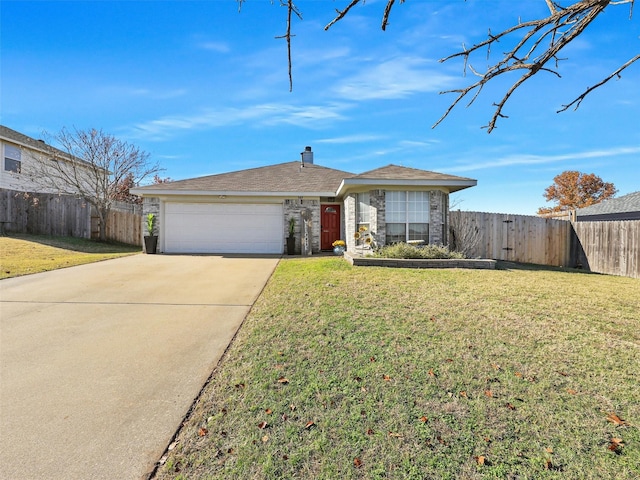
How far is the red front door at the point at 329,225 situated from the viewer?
13.8m

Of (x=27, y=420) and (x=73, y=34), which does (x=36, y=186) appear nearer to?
(x=73, y=34)

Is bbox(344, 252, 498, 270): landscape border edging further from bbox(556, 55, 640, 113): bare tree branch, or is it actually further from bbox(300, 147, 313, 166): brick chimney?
bbox(300, 147, 313, 166): brick chimney

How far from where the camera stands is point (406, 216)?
1049cm

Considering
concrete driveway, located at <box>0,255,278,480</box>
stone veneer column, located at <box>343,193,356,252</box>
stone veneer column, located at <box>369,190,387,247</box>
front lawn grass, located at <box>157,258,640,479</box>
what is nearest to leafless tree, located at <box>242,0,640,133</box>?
front lawn grass, located at <box>157,258,640,479</box>

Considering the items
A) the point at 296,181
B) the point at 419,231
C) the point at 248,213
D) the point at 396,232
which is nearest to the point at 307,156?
the point at 296,181

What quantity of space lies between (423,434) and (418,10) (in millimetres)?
3840

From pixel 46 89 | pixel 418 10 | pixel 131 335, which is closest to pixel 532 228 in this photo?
pixel 418 10

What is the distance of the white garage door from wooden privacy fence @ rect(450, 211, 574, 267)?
7.33 m

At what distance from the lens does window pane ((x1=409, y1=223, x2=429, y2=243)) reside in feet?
34.4

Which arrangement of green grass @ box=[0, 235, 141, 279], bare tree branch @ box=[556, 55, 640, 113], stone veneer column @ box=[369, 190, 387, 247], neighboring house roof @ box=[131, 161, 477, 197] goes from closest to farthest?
bare tree branch @ box=[556, 55, 640, 113] → green grass @ box=[0, 235, 141, 279] → neighboring house roof @ box=[131, 161, 477, 197] → stone veneer column @ box=[369, 190, 387, 247]

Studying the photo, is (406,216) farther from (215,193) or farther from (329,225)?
(215,193)

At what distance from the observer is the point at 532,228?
1147 centimetres

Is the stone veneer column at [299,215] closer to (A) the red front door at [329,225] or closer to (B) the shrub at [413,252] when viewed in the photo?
(A) the red front door at [329,225]

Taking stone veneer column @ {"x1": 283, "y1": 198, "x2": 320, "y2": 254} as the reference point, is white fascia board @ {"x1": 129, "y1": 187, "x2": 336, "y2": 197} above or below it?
above
